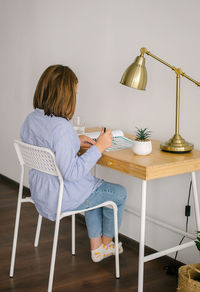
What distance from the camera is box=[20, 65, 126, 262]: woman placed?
215 centimetres

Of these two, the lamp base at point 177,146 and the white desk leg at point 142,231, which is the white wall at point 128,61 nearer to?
the lamp base at point 177,146

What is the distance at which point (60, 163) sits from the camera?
2.13 meters

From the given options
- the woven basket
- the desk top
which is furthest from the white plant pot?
the woven basket

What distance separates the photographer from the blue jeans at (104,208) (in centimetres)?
239

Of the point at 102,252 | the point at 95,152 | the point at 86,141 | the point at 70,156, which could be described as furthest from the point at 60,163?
the point at 102,252

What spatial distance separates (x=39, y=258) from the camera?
2752 mm

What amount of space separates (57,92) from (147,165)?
0.57m

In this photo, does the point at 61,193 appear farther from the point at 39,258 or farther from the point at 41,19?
the point at 41,19

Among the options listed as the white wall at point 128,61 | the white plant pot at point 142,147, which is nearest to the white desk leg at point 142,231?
the white plant pot at point 142,147

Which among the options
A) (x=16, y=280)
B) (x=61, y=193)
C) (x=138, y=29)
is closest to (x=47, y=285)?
(x=16, y=280)

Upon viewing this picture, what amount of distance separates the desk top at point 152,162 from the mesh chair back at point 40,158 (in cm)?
27

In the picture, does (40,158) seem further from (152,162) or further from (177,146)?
(177,146)

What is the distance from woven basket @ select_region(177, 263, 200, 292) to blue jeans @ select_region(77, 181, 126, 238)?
0.55 meters

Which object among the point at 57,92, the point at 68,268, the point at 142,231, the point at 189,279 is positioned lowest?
the point at 68,268
